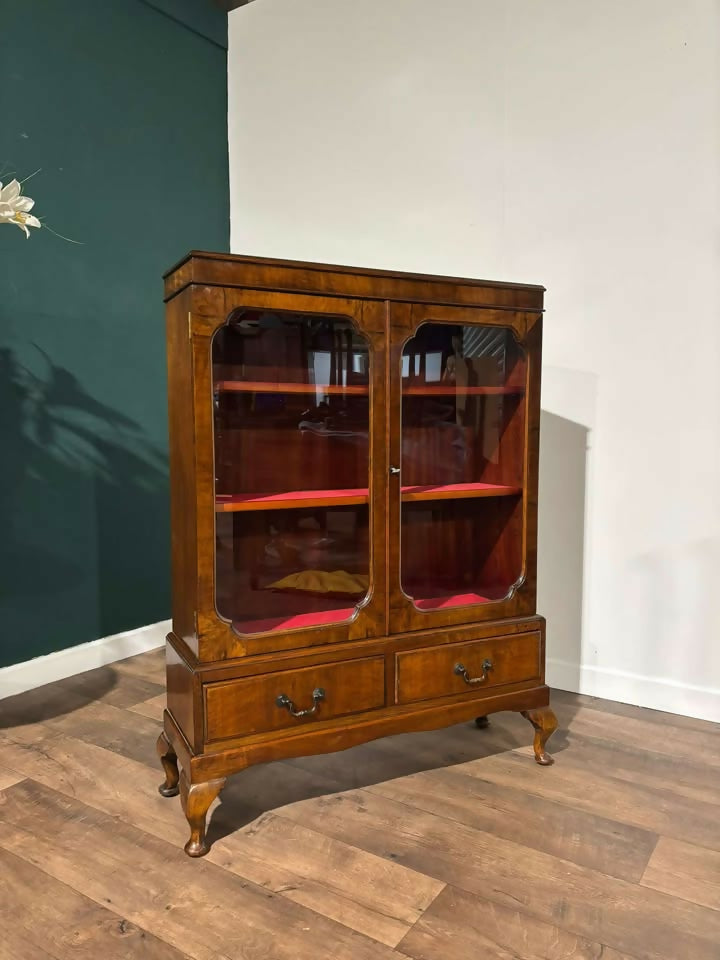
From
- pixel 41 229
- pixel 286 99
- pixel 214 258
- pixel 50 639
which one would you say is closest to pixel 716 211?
pixel 214 258

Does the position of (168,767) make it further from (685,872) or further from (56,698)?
(685,872)

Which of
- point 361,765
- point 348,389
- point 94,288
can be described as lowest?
point 361,765

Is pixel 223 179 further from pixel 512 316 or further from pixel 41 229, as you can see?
pixel 512 316

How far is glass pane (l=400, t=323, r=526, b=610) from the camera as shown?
5.70 feet

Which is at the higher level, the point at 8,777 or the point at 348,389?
the point at 348,389

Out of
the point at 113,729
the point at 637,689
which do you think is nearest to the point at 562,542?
the point at 637,689

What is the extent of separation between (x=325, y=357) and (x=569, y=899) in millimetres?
1202

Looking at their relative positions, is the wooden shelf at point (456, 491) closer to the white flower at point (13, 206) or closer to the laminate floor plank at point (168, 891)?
the laminate floor plank at point (168, 891)

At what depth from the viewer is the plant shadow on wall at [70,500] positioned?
92.1 inches

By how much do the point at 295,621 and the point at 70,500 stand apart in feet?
4.08

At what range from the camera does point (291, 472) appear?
1.68m

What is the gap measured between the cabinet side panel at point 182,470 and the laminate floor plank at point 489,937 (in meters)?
0.69

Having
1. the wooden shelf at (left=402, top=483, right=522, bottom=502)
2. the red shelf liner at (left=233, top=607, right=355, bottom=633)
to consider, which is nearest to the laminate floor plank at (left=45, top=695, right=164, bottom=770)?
the red shelf liner at (left=233, top=607, right=355, bottom=633)

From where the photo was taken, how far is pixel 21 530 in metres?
2.36
